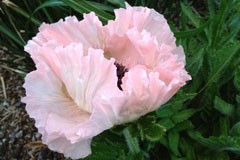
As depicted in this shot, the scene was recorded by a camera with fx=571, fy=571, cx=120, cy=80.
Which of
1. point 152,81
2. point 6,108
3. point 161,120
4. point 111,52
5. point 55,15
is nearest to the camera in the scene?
point 152,81

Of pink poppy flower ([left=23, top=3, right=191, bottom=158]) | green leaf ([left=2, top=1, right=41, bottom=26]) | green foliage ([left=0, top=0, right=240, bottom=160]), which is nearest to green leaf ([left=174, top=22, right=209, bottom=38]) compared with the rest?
green foliage ([left=0, top=0, right=240, bottom=160])

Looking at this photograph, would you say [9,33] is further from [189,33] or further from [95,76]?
[95,76]

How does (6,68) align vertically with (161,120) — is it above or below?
below

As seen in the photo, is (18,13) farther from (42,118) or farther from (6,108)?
(42,118)

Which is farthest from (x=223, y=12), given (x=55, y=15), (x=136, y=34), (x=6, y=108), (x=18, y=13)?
(x=6, y=108)

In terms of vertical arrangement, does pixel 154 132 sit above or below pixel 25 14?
above

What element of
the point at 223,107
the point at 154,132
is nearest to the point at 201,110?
the point at 223,107

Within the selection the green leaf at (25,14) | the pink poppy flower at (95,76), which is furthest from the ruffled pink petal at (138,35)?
the green leaf at (25,14)

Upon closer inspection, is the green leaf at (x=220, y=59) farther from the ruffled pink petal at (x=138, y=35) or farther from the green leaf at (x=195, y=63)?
the ruffled pink petal at (x=138, y=35)
